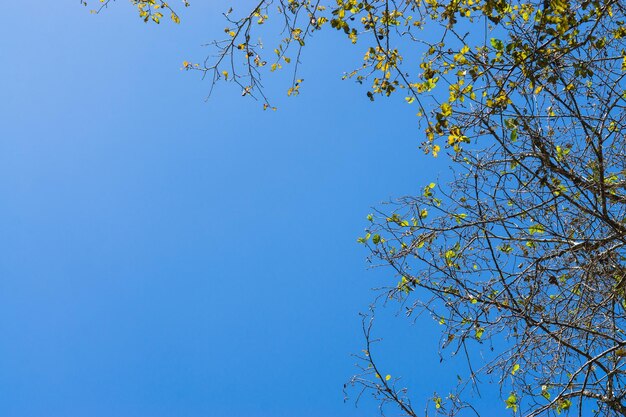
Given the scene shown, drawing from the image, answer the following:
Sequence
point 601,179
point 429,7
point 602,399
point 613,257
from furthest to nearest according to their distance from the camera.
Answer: point 429,7, point 613,257, point 602,399, point 601,179

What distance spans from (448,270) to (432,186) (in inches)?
33.9

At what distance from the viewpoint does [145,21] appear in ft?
22.6

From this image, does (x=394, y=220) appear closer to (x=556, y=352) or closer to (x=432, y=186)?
(x=432, y=186)

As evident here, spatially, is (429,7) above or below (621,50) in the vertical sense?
above

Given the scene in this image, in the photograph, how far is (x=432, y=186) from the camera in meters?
6.38

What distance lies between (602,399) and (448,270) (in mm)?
1714

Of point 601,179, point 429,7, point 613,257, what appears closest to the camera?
point 601,179

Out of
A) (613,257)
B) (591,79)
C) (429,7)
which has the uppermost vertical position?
(429,7)

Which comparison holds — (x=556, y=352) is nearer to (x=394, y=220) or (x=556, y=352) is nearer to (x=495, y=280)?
(x=495, y=280)

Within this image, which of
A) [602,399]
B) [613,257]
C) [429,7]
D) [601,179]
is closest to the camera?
[601,179]

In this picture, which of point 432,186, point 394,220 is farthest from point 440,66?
point 394,220

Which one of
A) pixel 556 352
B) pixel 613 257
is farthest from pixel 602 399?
pixel 613 257

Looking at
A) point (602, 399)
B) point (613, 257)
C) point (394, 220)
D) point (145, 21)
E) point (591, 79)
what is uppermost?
point (145, 21)

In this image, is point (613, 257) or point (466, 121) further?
point (613, 257)
